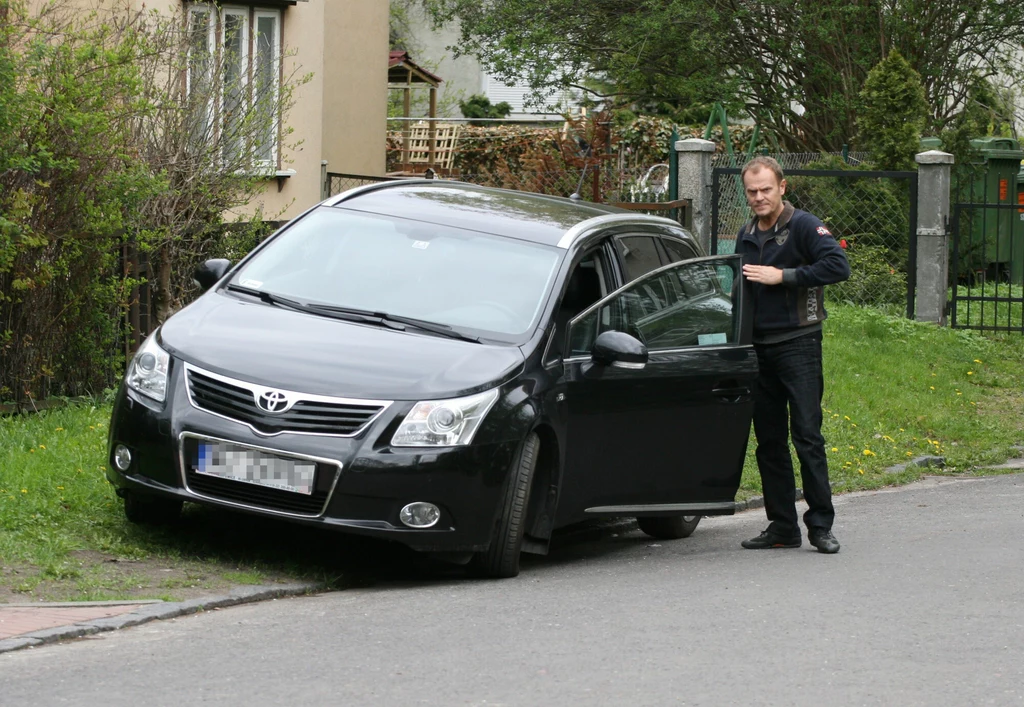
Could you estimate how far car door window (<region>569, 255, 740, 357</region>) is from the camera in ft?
25.5

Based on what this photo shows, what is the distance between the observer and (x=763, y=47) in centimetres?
2744

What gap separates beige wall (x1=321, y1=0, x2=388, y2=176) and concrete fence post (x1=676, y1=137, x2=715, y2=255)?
28.6ft

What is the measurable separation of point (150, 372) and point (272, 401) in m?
0.74

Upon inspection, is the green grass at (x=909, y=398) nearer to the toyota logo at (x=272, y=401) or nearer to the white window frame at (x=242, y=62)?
the toyota logo at (x=272, y=401)

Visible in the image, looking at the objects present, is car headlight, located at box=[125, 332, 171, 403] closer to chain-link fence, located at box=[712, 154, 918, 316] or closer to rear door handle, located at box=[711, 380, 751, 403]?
rear door handle, located at box=[711, 380, 751, 403]

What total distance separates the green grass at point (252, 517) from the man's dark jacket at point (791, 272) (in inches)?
89.6

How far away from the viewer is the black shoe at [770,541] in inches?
328

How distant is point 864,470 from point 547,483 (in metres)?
4.77

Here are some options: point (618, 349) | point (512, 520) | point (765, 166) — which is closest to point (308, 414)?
point (512, 520)

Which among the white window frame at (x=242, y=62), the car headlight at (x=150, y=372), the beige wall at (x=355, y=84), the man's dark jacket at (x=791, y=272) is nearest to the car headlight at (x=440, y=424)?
the car headlight at (x=150, y=372)

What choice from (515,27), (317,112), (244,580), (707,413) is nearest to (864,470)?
(707,413)

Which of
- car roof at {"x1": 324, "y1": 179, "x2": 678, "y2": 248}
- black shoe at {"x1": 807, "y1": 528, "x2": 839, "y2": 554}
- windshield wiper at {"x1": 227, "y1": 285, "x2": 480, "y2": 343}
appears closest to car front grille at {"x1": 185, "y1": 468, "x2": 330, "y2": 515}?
windshield wiper at {"x1": 227, "y1": 285, "x2": 480, "y2": 343}

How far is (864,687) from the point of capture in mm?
5227

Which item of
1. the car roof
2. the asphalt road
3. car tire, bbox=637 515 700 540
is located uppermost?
the car roof
